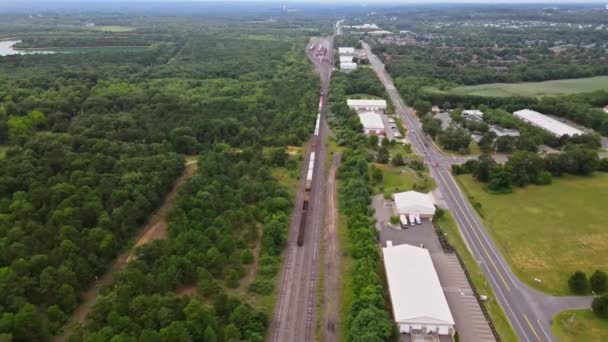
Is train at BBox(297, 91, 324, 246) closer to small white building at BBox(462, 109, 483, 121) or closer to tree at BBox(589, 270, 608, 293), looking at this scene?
tree at BBox(589, 270, 608, 293)

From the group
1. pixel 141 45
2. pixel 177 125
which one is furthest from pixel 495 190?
pixel 141 45

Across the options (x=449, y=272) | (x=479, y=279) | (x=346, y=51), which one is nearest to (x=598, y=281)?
(x=479, y=279)

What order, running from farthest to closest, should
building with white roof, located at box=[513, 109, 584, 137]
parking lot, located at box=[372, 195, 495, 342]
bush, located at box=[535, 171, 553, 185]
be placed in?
building with white roof, located at box=[513, 109, 584, 137] < bush, located at box=[535, 171, 553, 185] < parking lot, located at box=[372, 195, 495, 342]

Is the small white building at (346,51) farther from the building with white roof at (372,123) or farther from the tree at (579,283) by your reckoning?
the tree at (579,283)

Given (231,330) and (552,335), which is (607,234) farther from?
(231,330)

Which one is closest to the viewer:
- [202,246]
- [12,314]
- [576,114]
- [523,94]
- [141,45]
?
[12,314]

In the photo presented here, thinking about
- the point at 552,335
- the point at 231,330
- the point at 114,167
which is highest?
the point at 114,167

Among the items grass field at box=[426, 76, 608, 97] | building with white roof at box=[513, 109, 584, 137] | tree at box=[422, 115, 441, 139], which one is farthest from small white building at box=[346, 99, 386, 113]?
building with white roof at box=[513, 109, 584, 137]
